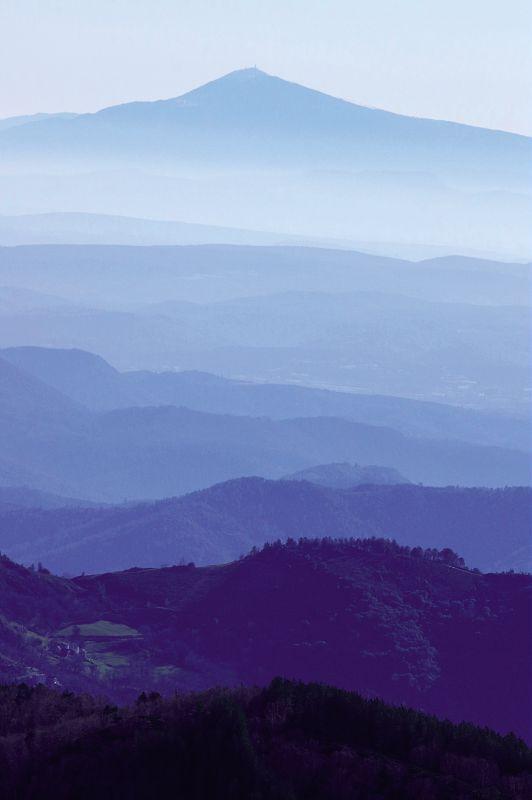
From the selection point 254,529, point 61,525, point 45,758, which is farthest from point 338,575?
point 61,525

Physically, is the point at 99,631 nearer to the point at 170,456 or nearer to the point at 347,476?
the point at 347,476

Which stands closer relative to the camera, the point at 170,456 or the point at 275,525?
the point at 275,525

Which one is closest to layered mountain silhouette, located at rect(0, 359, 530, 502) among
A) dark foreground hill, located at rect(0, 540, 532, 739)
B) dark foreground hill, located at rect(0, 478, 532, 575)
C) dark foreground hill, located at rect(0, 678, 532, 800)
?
dark foreground hill, located at rect(0, 478, 532, 575)

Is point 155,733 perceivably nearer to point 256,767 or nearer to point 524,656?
point 256,767

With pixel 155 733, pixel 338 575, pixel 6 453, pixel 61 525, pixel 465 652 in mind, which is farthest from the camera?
pixel 6 453

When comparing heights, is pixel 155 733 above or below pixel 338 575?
above

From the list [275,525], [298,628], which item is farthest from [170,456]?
[298,628]
